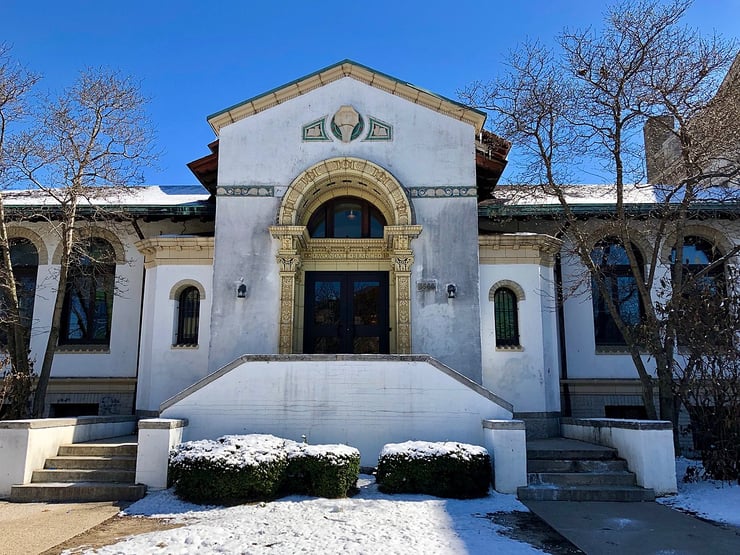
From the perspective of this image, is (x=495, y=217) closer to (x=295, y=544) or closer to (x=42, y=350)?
(x=295, y=544)

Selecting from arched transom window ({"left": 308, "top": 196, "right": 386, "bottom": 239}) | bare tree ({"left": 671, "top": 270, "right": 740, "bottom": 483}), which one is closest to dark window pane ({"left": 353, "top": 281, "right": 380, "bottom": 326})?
arched transom window ({"left": 308, "top": 196, "right": 386, "bottom": 239})

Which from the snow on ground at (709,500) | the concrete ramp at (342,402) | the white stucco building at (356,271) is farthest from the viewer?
the white stucco building at (356,271)

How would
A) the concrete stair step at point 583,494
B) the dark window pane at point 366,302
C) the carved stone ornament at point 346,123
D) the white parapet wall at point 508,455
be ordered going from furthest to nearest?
the dark window pane at point 366,302, the carved stone ornament at point 346,123, the white parapet wall at point 508,455, the concrete stair step at point 583,494

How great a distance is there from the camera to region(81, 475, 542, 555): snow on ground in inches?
288

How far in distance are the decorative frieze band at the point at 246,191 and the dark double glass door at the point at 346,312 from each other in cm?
246

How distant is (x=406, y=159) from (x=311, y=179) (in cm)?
251

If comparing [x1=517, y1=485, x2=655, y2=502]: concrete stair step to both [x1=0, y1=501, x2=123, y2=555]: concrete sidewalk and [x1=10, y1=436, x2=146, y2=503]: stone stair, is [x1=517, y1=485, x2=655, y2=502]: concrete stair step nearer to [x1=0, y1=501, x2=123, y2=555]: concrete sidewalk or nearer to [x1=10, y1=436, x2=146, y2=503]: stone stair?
[x1=10, y1=436, x2=146, y2=503]: stone stair

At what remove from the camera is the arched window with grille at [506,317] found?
53.1 feet

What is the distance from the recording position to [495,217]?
18.1 meters

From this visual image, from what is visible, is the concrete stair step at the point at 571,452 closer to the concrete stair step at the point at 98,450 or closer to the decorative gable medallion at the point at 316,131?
the concrete stair step at the point at 98,450

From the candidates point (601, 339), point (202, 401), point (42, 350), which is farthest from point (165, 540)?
point (601, 339)

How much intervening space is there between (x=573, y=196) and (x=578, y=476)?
9795 millimetres

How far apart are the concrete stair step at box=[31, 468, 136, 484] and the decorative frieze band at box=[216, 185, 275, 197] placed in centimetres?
744

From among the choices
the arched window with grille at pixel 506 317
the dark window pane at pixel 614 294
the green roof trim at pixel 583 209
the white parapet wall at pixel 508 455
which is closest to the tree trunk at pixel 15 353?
the white parapet wall at pixel 508 455
